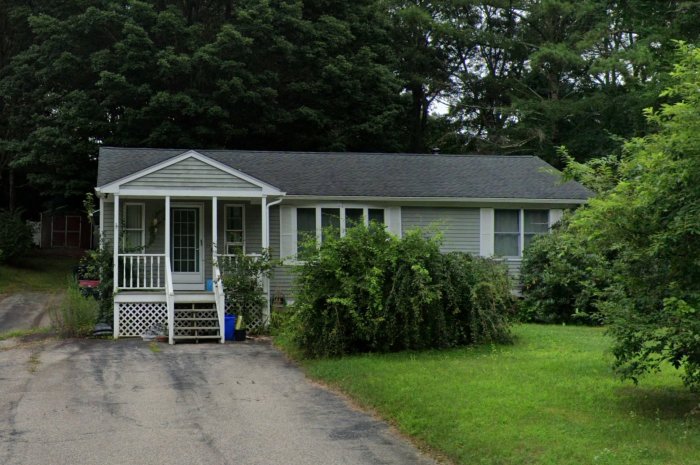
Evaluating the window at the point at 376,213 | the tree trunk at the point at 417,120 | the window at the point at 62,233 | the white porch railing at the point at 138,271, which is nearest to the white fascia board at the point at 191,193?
the white porch railing at the point at 138,271

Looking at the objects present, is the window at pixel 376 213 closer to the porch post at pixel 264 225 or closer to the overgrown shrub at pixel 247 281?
the porch post at pixel 264 225

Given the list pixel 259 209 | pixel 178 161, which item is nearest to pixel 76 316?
pixel 178 161

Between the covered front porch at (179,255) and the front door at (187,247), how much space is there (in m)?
0.02

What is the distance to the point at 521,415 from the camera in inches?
301

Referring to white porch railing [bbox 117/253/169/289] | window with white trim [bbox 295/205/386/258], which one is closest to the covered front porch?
white porch railing [bbox 117/253/169/289]

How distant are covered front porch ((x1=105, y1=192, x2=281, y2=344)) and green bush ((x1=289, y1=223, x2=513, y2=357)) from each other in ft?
12.3

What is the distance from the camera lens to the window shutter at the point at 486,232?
19.4 meters

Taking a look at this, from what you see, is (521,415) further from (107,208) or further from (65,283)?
(65,283)

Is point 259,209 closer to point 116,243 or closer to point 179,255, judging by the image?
point 179,255

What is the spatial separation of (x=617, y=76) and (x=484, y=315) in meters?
23.6

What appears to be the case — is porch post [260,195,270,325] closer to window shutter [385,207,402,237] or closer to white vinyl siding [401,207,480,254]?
window shutter [385,207,402,237]

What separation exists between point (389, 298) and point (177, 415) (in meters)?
4.16

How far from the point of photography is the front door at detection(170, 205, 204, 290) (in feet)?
59.6

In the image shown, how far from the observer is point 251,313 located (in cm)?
1625
